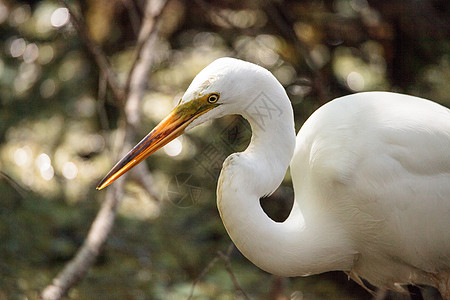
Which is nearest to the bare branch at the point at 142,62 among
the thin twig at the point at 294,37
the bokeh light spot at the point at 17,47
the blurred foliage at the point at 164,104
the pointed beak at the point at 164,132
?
the blurred foliage at the point at 164,104

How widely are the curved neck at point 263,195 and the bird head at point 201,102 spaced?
0.33 ft

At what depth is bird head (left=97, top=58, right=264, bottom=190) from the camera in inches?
63.2

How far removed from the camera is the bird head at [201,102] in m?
1.61

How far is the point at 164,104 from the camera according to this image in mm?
3881

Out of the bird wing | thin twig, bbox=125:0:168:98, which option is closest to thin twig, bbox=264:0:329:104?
thin twig, bbox=125:0:168:98

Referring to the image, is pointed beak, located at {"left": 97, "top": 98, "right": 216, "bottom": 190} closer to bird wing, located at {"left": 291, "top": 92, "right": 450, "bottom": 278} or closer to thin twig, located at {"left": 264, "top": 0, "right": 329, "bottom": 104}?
bird wing, located at {"left": 291, "top": 92, "right": 450, "bottom": 278}

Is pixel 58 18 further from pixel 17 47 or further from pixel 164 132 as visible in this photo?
pixel 164 132

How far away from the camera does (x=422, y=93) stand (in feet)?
11.5

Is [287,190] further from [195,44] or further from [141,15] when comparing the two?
[141,15]

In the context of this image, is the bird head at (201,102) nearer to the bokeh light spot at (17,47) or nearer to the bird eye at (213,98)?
the bird eye at (213,98)

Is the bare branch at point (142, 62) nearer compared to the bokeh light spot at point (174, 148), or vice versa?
the bare branch at point (142, 62)

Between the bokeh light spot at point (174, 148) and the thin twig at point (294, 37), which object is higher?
the thin twig at point (294, 37)

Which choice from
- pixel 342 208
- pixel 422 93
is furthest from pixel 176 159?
pixel 342 208

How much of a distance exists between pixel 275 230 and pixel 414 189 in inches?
19.0
